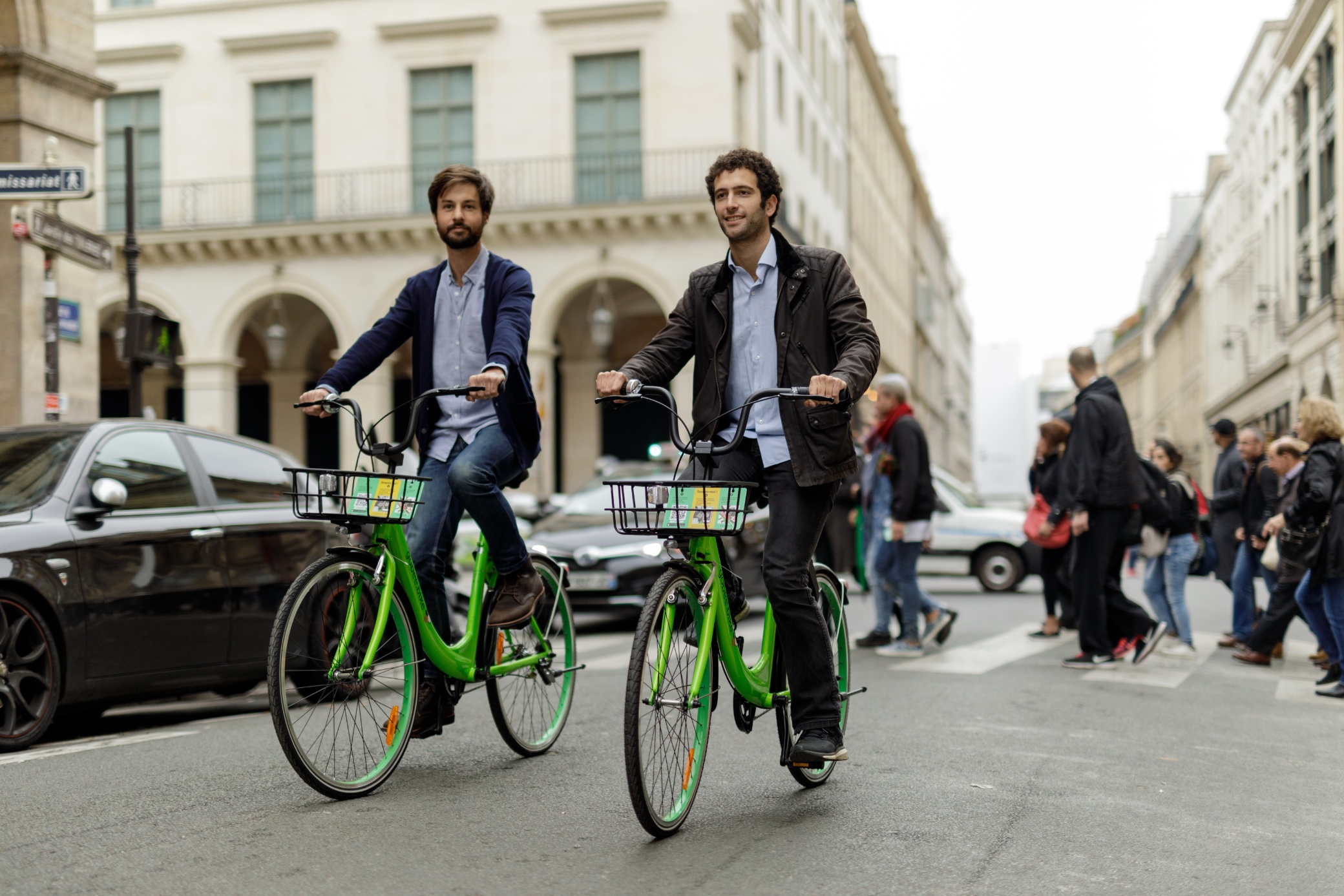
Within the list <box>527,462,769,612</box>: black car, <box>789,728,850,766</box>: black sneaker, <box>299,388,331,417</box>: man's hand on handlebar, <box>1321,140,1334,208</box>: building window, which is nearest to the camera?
<box>789,728,850,766</box>: black sneaker

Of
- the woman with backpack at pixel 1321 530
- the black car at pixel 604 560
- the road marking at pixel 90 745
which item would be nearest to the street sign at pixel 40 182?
the black car at pixel 604 560

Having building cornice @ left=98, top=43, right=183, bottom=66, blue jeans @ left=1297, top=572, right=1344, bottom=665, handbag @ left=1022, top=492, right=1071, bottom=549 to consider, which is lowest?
blue jeans @ left=1297, top=572, right=1344, bottom=665

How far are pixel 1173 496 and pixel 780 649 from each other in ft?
24.1

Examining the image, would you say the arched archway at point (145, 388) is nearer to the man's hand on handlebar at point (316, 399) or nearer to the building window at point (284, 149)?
the building window at point (284, 149)

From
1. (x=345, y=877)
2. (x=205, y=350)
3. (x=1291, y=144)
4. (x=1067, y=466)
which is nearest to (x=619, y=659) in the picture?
(x=1067, y=466)

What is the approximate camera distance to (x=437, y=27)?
Result: 3186 cm

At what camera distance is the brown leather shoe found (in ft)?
18.1

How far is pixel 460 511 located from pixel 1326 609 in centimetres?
619

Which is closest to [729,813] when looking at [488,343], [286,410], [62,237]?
[488,343]

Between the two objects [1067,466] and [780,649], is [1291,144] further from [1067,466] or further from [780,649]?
[780,649]

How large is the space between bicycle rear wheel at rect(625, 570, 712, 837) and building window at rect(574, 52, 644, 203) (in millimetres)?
26436

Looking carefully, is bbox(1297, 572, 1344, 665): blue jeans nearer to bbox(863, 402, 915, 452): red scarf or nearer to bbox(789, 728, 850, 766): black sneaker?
bbox(863, 402, 915, 452): red scarf

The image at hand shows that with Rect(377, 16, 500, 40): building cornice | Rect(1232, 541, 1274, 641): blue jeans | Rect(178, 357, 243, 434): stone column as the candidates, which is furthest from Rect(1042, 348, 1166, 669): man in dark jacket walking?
Rect(178, 357, 243, 434): stone column

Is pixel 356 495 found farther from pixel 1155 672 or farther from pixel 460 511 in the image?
pixel 1155 672
